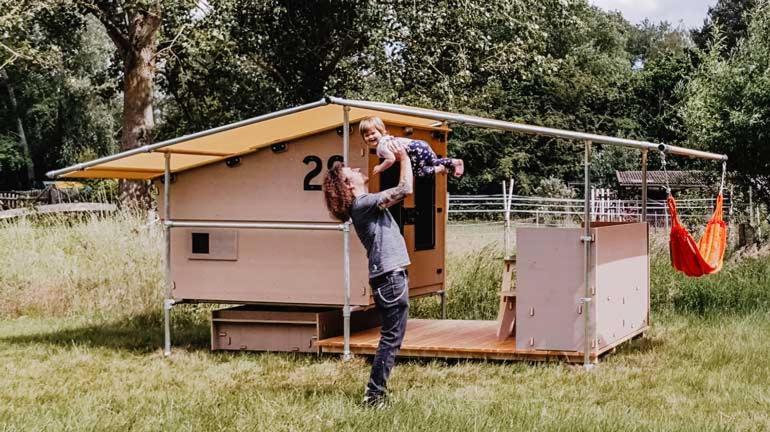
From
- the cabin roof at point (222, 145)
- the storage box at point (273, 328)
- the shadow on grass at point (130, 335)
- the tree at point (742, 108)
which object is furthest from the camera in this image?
the tree at point (742, 108)

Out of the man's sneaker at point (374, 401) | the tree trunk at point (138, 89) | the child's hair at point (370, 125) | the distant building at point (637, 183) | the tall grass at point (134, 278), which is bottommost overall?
the man's sneaker at point (374, 401)

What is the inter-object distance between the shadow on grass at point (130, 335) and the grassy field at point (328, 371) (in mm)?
26

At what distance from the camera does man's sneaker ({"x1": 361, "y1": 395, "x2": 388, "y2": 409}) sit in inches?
268

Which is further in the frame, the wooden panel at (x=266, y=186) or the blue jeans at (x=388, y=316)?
the wooden panel at (x=266, y=186)

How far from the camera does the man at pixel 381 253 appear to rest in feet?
22.1

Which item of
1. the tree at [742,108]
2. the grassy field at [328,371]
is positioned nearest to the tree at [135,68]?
the grassy field at [328,371]

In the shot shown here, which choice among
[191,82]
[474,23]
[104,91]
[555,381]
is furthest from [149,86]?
[555,381]

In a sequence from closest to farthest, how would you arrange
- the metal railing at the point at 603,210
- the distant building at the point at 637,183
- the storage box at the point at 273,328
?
1. the storage box at the point at 273,328
2. the metal railing at the point at 603,210
3. the distant building at the point at 637,183

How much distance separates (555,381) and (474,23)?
50.8 ft

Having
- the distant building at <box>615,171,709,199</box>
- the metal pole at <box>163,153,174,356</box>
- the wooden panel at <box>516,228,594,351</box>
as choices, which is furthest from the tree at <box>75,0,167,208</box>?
the distant building at <box>615,171,709,199</box>

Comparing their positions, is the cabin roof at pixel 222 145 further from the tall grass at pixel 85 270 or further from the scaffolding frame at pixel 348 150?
the tall grass at pixel 85 270

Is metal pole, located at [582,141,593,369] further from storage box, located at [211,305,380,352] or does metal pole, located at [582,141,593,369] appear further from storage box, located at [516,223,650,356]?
storage box, located at [211,305,380,352]

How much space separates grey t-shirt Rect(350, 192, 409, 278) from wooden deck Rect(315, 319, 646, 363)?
236 cm

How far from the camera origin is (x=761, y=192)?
15039 mm
